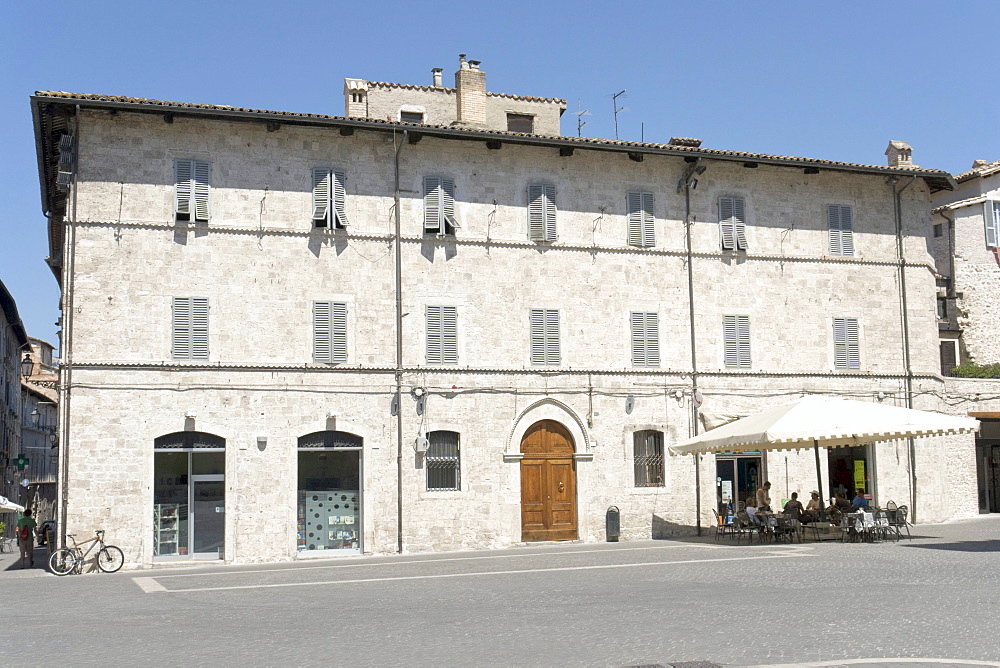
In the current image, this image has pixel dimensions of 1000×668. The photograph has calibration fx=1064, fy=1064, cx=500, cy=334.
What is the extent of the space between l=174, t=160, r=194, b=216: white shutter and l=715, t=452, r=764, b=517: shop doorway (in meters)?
14.4

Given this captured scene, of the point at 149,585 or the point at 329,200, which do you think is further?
the point at 329,200

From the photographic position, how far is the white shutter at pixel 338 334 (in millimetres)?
24109

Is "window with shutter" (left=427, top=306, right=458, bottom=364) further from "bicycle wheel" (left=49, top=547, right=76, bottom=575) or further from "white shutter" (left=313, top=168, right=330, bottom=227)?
"bicycle wheel" (left=49, top=547, right=76, bottom=575)

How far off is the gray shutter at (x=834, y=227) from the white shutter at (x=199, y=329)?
16449 mm

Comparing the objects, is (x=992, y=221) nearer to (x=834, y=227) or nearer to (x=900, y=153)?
(x=900, y=153)

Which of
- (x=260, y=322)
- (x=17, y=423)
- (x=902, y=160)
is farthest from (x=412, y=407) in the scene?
(x=17, y=423)

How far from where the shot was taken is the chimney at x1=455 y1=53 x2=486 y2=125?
29609 millimetres

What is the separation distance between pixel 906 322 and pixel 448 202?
13.3 meters

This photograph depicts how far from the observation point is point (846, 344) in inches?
1125

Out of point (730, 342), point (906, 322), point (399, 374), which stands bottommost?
point (399, 374)

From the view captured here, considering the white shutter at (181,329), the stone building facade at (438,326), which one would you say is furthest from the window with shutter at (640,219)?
the white shutter at (181,329)

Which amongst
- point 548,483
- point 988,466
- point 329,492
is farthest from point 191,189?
point 988,466

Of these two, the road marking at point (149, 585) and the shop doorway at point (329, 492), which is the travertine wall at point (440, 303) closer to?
the shop doorway at point (329, 492)

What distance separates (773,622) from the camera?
1168 centimetres
